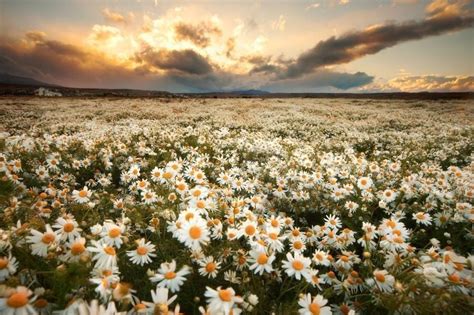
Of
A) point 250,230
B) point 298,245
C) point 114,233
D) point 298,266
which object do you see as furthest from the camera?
point 298,245

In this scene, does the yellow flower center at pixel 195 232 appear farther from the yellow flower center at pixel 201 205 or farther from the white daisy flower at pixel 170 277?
the yellow flower center at pixel 201 205

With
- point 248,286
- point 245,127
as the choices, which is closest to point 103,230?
point 248,286

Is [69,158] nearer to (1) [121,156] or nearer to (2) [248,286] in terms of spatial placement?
(1) [121,156]

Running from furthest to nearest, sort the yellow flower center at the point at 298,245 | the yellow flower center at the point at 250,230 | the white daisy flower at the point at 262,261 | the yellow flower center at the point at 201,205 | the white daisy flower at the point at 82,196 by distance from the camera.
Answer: the white daisy flower at the point at 82,196 < the yellow flower center at the point at 201,205 < the yellow flower center at the point at 298,245 < the yellow flower center at the point at 250,230 < the white daisy flower at the point at 262,261

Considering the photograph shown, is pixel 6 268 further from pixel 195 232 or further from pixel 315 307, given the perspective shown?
pixel 315 307

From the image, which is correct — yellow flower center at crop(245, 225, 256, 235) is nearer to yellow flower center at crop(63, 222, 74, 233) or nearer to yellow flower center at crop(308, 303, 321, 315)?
yellow flower center at crop(308, 303, 321, 315)

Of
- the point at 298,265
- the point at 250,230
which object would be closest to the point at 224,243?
the point at 250,230

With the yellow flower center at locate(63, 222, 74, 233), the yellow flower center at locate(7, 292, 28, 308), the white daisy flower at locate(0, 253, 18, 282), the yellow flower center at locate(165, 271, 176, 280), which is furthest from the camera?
the yellow flower center at locate(63, 222, 74, 233)

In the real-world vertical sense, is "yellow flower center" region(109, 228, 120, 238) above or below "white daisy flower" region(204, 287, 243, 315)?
above

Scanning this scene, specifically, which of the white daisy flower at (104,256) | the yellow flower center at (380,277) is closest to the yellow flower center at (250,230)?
the yellow flower center at (380,277)

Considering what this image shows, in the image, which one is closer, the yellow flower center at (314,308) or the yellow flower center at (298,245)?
the yellow flower center at (314,308)

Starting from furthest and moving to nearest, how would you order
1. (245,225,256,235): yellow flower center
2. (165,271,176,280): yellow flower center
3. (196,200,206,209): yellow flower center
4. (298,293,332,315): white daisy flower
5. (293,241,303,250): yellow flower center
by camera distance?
(196,200,206,209): yellow flower center → (293,241,303,250): yellow flower center → (245,225,256,235): yellow flower center → (165,271,176,280): yellow flower center → (298,293,332,315): white daisy flower

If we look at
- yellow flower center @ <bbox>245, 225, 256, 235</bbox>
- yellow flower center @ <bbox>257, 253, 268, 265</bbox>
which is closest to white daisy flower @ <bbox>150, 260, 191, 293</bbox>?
yellow flower center @ <bbox>257, 253, 268, 265</bbox>

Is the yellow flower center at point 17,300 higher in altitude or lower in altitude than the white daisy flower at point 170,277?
higher
